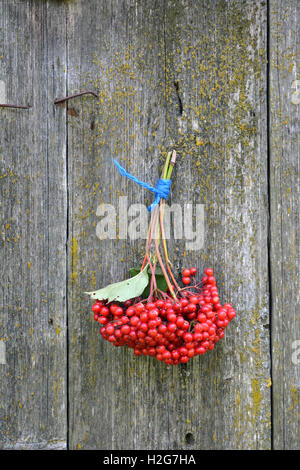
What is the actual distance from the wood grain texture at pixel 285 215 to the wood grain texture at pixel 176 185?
0.09 ft

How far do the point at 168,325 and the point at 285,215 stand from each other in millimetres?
441

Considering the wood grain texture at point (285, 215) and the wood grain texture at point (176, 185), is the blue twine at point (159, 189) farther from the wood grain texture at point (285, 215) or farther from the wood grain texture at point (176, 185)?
the wood grain texture at point (285, 215)

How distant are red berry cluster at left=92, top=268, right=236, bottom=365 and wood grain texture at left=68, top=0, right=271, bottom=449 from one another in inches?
5.4

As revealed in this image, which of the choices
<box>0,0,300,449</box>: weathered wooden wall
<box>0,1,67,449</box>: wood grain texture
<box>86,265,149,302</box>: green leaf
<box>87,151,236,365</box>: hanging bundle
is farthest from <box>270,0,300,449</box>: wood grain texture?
<box>0,1,67,449</box>: wood grain texture

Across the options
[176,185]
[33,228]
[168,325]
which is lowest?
[168,325]

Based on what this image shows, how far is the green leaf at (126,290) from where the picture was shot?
0.82m

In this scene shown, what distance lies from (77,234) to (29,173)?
0.20 metres

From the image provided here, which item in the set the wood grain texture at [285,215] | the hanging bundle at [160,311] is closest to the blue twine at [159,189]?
the hanging bundle at [160,311]

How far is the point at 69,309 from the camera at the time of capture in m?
0.96

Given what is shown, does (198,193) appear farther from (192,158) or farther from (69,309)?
(69,309)

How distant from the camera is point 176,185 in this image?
96 cm

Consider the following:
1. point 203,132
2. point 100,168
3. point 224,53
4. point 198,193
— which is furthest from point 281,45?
point 100,168

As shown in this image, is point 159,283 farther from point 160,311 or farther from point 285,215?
point 285,215

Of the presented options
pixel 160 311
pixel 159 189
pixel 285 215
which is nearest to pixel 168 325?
pixel 160 311
